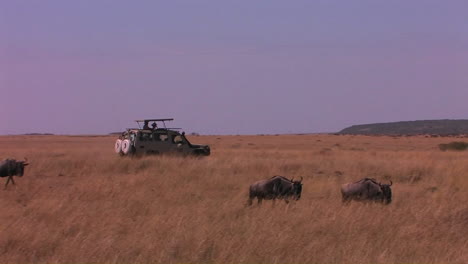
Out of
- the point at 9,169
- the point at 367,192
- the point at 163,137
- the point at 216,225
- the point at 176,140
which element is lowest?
the point at 216,225

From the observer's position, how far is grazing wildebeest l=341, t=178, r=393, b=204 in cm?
1084

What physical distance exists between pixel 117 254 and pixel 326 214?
3.90 meters

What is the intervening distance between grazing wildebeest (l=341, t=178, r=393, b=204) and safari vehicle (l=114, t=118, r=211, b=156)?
12077mm

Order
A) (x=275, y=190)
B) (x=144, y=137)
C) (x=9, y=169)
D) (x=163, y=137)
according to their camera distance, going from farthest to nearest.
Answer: (x=163, y=137) < (x=144, y=137) < (x=9, y=169) < (x=275, y=190)

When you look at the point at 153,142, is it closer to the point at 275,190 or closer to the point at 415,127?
the point at 275,190

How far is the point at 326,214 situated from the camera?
908 cm

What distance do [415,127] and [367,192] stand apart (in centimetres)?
13930

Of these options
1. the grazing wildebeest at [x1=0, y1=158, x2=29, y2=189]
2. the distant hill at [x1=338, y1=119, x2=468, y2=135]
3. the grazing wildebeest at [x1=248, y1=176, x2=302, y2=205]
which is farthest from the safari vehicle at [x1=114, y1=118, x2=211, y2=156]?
the distant hill at [x1=338, y1=119, x2=468, y2=135]

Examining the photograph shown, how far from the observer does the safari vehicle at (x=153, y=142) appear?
70.8 feet

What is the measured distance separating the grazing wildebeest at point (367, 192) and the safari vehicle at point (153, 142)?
39.6ft

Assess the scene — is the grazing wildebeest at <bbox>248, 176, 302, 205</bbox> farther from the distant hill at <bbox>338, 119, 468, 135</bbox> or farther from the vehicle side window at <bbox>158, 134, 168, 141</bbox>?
the distant hill at <bbox>338, 119, 468, 135</bbox>

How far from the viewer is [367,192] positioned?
35.8 ft

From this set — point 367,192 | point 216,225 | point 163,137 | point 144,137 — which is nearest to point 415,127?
point 163,137

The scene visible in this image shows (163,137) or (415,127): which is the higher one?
(415,127)
